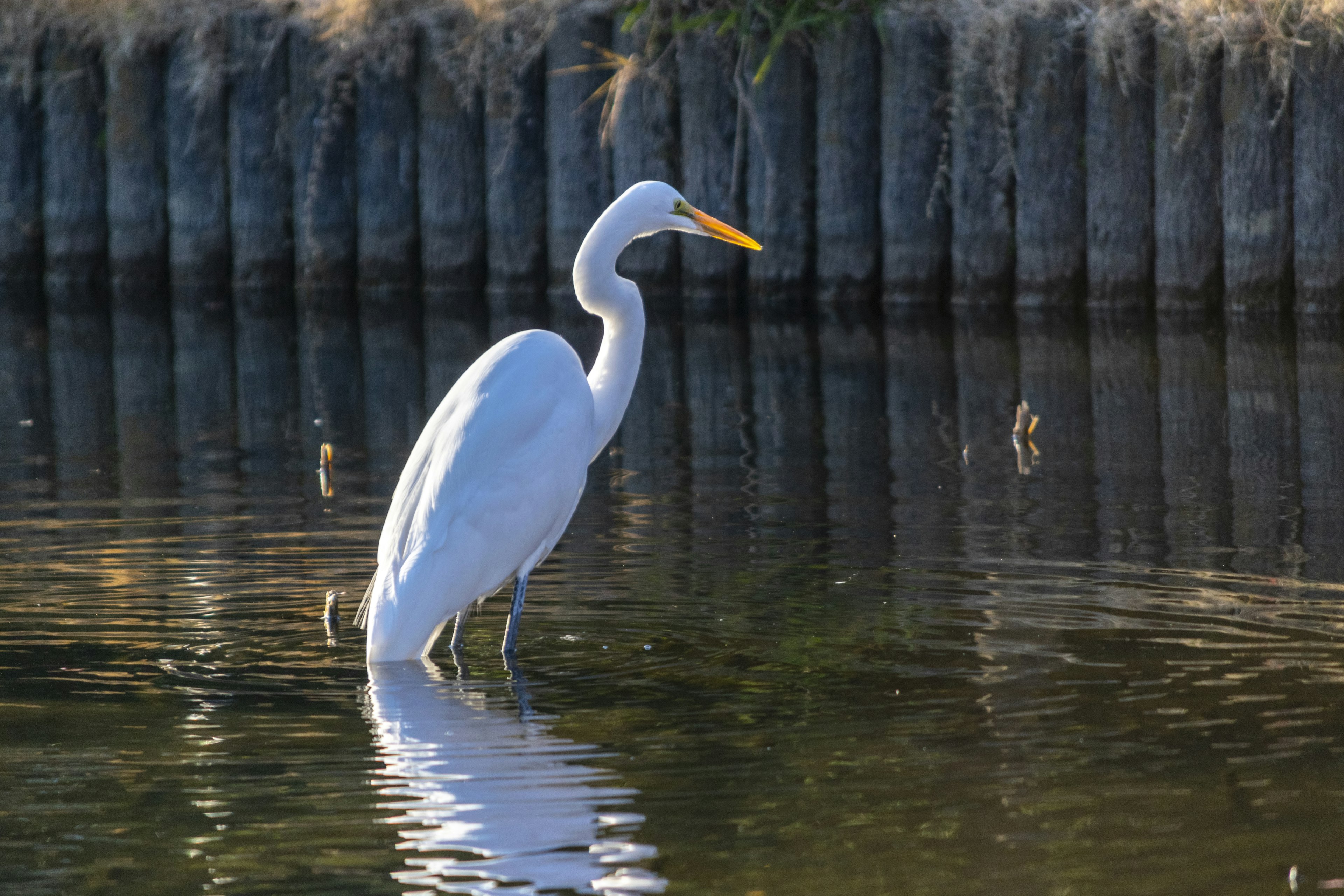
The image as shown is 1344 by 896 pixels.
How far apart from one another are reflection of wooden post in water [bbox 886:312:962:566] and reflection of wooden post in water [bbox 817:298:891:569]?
0.07 meters

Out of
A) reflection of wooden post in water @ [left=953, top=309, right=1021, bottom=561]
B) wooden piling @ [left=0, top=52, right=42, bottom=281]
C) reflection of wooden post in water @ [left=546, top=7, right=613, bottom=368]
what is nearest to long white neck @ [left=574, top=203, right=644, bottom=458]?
reflection of wooden post in water @ [left=953, top=309, right=1021, bottom=561]

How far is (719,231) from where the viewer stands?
6.48m

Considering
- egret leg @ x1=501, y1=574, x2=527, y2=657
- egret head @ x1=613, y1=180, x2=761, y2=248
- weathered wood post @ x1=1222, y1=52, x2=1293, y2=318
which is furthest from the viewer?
weathered wood post @ x1=1222, y1=52, x2=1293, y2=318

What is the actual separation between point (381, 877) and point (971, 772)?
1336mm

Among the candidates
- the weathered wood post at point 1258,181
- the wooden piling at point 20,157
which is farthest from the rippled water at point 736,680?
the wooden piling at point 20,157

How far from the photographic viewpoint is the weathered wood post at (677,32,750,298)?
12.4 metres

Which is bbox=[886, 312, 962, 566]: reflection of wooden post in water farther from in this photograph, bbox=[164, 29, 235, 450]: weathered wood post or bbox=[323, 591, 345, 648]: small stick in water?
bbox=[164, 29, 235, 450]: weathered wood post

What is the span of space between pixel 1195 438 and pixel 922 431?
1.26 m

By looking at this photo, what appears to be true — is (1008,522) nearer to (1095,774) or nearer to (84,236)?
(1095,774)

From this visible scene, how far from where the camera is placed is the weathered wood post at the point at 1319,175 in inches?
423

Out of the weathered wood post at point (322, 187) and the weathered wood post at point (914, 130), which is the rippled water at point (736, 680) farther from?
the weathered wood post at point (322, 187)

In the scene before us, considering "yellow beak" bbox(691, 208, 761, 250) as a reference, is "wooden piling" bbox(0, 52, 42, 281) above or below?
above

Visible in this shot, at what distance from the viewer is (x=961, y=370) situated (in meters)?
10.6

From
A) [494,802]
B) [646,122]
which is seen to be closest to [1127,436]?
[646,122]
